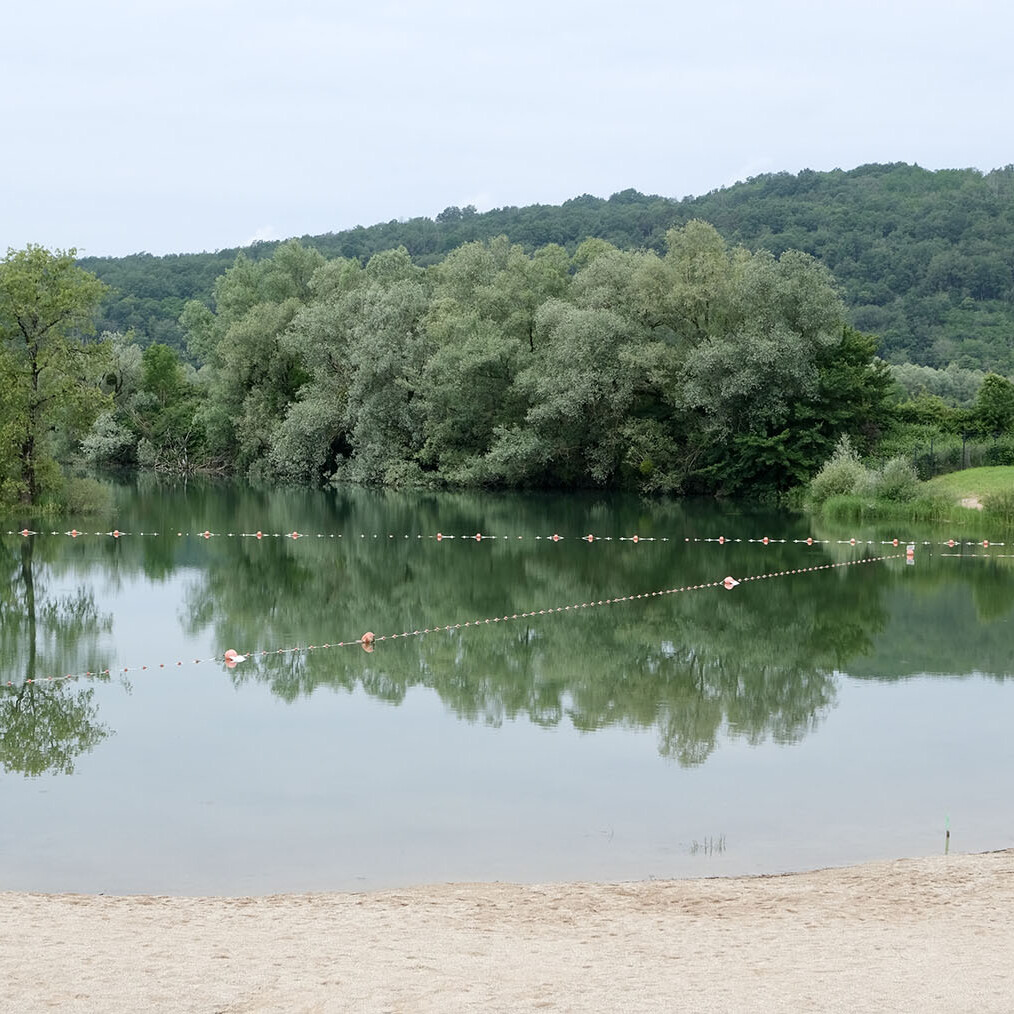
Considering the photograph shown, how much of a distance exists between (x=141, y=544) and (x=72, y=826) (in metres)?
22.9

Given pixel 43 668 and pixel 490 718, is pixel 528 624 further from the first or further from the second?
pixel 43 668

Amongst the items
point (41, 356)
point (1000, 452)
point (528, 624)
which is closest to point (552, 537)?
point (528, 624)

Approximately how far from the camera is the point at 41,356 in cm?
3878

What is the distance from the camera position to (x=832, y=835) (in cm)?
1037

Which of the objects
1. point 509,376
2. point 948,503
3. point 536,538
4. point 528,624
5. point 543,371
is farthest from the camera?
point 509,376

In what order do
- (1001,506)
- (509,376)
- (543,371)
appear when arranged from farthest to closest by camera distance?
(509,376)
(543,371)
(1001,506)

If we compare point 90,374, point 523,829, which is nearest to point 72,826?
point 523,829

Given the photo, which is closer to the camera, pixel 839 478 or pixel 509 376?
pixel 839 478

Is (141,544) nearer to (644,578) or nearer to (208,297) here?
(644,578)

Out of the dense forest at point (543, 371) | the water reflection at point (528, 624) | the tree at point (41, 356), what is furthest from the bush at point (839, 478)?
the tree at point (41, 356)

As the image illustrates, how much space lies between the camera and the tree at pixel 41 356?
37.9 m

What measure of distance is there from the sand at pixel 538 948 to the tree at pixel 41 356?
32257mm

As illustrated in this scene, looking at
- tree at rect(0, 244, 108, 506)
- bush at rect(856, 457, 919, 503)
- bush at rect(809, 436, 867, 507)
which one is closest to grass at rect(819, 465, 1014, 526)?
bush at rect(856, 457, 919, 503)

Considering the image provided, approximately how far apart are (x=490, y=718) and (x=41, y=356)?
93.9 feet
